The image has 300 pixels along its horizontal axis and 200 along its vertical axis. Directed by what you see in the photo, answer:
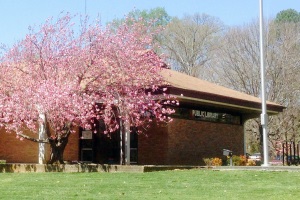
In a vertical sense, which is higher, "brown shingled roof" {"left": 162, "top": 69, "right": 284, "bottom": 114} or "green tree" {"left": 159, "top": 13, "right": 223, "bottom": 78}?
"green tree" {"left": 159, "top": 13, "right": 223, "bottom": 78}

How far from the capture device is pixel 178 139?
25.2 m

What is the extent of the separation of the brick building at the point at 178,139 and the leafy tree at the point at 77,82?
72.3 inches

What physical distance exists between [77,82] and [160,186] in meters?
8.24

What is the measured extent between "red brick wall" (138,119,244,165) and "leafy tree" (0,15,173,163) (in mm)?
2283

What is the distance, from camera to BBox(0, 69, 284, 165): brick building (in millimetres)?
24594

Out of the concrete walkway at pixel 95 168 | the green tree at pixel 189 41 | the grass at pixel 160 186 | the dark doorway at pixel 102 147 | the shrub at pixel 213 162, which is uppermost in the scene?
the green tree at pixel 189 41

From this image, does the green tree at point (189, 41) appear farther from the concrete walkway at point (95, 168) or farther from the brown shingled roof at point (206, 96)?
the concrete walkway at point (95, 168)

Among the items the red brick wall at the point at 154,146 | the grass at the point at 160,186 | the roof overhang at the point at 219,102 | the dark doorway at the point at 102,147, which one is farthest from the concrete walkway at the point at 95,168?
the dark doorway at the point at 102,147

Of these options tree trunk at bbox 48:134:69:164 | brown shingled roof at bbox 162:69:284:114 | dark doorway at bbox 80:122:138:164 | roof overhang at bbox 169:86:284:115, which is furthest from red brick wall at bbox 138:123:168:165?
tree trunk at bbox 48:134:69:164

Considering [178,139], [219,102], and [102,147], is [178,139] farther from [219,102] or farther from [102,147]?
[102,147]

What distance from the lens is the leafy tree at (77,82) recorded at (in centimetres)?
2083

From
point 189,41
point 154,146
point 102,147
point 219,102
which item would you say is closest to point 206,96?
point 219,102

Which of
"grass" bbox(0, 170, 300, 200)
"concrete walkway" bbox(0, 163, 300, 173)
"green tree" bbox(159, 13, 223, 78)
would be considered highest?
"green tree" bbox(159, 13, 223, 78)

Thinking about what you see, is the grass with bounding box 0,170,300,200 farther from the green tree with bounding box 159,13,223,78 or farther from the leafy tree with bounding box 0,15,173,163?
the green tree with bounding box 159,13,223,78
